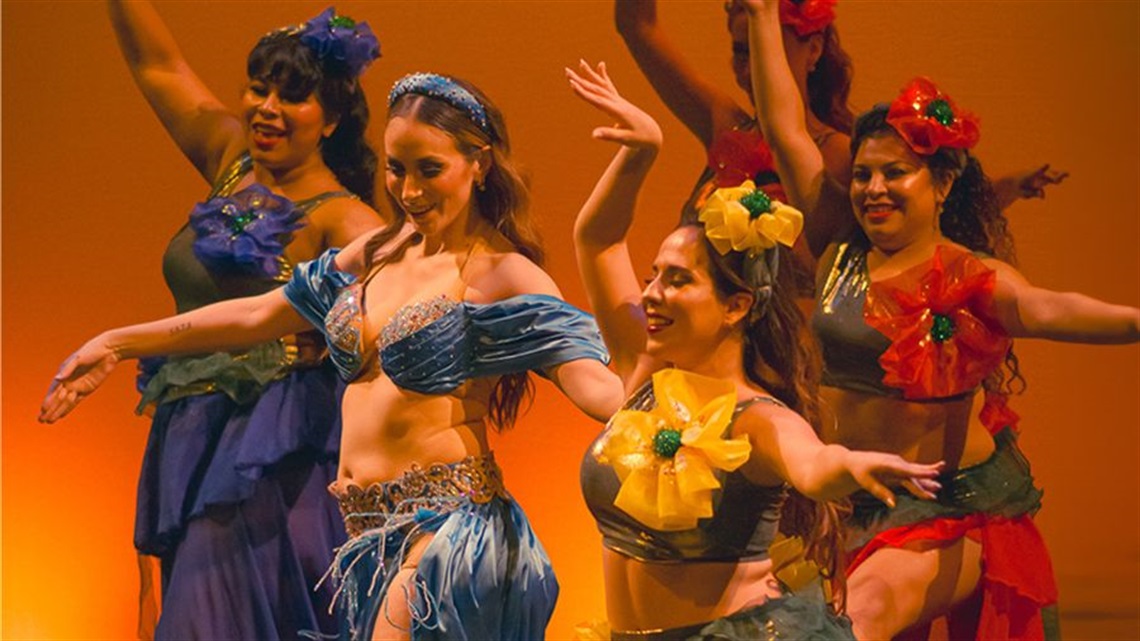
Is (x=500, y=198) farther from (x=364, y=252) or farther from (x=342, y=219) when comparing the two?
(x=342, y=219)

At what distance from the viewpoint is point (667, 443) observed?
3400 mm

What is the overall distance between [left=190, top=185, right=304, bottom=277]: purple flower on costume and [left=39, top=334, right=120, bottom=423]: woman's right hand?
1.94ft

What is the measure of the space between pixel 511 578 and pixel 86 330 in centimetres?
225

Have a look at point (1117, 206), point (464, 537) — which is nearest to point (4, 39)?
point (464, 537)

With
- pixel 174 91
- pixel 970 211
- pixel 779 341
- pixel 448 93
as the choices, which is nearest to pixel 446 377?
pixel 448 93

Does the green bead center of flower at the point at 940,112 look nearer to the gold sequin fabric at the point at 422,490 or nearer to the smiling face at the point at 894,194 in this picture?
the smiling face at the point at 894,194

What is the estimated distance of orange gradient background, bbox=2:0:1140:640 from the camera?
5.26 m

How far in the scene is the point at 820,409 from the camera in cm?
354

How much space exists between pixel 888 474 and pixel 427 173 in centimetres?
127

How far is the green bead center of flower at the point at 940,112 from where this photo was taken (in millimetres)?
4332

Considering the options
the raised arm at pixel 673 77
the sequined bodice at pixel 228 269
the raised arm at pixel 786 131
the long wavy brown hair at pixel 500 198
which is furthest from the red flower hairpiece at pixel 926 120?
the sequined bodice at pixel 228 269

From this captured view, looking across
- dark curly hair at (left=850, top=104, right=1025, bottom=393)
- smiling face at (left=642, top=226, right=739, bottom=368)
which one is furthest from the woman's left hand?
dark curly hair at (left=850, top=104, right=1025, bottom=393)

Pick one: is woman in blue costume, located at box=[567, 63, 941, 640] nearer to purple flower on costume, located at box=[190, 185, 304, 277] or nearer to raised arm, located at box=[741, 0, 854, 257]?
raised arm, located at box=[741, 0, 854, 257]

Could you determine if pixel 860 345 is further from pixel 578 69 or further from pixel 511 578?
pixel 578 69
